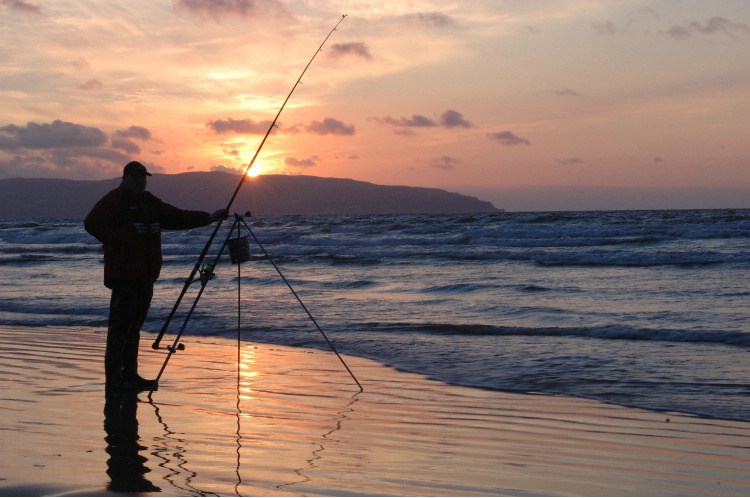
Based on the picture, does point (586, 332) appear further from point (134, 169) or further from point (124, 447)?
point (124, 447)

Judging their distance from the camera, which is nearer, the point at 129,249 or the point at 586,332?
the point at 129,249

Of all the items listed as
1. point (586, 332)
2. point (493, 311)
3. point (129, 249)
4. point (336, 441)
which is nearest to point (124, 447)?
point (336, 441)

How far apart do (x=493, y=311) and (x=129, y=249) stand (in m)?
6.13

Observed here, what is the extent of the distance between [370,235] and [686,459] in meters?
29.2

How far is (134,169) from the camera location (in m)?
5.55

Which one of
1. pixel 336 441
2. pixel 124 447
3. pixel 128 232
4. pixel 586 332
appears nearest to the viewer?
pixel 124 447

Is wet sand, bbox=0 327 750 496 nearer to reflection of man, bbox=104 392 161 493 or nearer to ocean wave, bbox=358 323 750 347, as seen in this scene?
reflection of man, bbox=104 392 161 493

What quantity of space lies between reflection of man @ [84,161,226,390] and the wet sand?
0.28 m

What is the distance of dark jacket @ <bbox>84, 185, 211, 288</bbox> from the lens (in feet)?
17.8

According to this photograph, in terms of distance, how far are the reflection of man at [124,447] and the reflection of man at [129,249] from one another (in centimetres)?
27

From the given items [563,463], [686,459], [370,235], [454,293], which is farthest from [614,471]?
[370,235]

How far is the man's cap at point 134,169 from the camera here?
5.55 metres

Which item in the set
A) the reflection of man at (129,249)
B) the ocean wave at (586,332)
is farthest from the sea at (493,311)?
the reflection of man at (129,249)

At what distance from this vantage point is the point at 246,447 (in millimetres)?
4211
